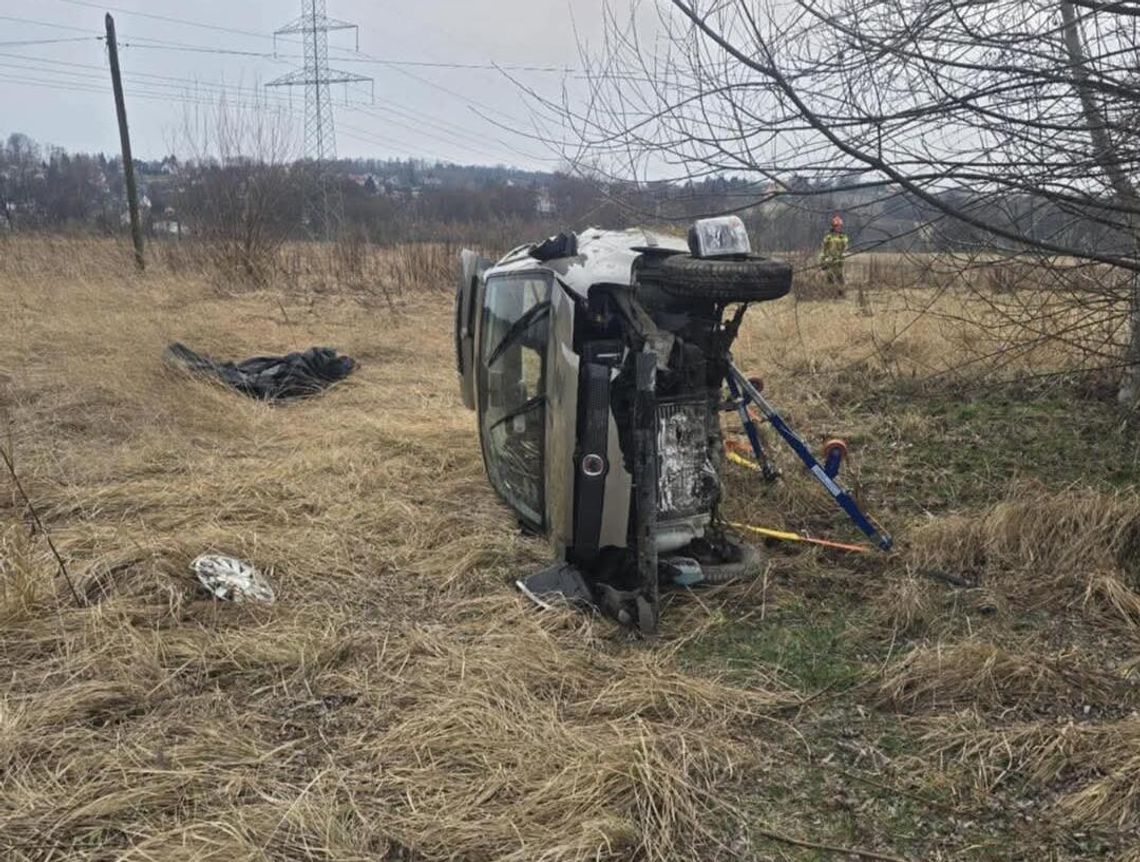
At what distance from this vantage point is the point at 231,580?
13.2 feet

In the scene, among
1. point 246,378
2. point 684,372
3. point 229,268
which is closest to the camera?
point 684,372

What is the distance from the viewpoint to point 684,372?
4062 millimetres

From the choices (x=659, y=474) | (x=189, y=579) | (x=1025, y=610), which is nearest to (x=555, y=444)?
(x=659, y=474)

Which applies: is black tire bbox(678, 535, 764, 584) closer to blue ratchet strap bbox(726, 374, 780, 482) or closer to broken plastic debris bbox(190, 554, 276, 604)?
blue ratchet strap bbox(726, 374, 780, 482)

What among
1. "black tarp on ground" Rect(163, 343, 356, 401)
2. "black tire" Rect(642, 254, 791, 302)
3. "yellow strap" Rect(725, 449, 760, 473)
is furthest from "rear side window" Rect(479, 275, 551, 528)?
"black tarp on ground" Rect(163, 343, 356, 401)

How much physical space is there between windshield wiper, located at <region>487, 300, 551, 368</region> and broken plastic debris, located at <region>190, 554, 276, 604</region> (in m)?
1.69

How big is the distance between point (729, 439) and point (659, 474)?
2.84 metres

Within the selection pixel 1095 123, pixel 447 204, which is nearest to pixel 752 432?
pixel 1095 123

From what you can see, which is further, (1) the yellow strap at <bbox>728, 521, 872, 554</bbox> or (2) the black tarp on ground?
(2) the black tarp on ground

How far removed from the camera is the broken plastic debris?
12.9 ft

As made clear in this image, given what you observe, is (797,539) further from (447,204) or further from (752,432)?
(447,204)

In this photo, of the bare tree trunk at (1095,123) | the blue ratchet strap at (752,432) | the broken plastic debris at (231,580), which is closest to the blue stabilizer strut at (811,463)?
the blue ratchet strap at (752,432)

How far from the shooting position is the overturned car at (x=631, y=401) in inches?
147

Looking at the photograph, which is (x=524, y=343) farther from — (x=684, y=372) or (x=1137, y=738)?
(x=1137, y=738)
